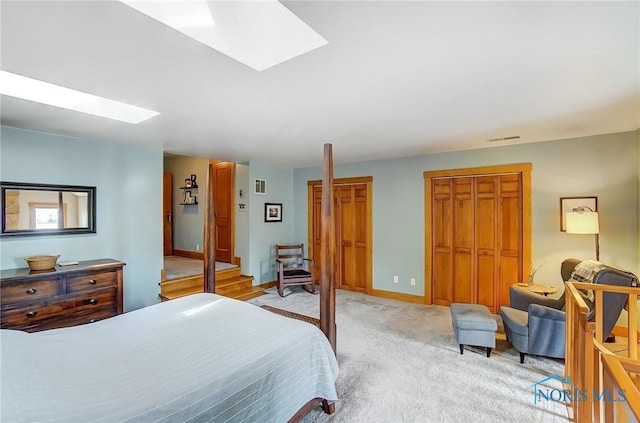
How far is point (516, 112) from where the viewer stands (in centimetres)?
258

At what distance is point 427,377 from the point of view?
8.27ft

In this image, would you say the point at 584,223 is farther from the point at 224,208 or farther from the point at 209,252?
the point at 224,208

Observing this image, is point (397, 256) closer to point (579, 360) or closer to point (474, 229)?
point (474, 229)

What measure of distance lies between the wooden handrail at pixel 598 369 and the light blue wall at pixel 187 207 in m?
5.71

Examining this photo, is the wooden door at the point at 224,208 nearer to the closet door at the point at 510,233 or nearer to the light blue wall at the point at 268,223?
the light blue wall at the point at 268,223

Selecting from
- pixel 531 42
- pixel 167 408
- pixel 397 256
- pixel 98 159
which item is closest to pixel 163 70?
pixel 167 408

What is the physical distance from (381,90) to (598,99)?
179cm

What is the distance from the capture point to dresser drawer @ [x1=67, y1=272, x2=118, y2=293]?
114 inches

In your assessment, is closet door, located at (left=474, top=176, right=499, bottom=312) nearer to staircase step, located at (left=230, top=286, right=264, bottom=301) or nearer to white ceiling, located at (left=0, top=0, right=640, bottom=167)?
white ceiling, located at (left=0, top=0, right=640, bottom=167)

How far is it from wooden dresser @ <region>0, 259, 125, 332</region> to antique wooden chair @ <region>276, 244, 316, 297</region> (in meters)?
2.35

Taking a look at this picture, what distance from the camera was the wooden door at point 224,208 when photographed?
5.64m

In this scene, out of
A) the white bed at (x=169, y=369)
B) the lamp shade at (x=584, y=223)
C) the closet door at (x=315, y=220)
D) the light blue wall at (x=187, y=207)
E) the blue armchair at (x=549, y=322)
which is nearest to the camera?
the white bed at (x=169, y=369)

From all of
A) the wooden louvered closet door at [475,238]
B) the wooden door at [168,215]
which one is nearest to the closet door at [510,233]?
the wooden louvered closet door at [475,238]

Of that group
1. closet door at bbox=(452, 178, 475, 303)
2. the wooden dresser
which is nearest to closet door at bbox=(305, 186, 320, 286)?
closet door at bbox=(452, 178, 475, 303)
